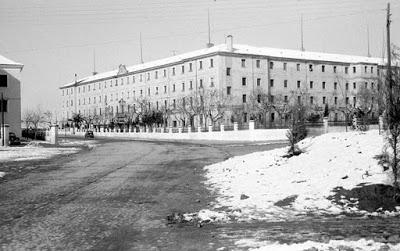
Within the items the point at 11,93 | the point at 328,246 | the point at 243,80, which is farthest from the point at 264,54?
the point at 328,246

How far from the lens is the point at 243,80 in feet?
227

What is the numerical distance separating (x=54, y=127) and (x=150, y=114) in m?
32.9

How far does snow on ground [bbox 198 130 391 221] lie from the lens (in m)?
8.52

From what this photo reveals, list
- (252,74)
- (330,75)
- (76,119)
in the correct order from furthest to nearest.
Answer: (76,119)
(330,75)
(252,74)

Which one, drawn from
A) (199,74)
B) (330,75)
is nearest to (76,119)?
(199,74)

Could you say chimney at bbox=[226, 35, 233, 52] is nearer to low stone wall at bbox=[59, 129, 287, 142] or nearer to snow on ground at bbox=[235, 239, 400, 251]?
low stone wall at bbox=[59, 129, 287, 142]

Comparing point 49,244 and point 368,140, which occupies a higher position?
point 368,140

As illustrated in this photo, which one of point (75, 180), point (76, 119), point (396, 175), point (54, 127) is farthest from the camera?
point (76, 119)

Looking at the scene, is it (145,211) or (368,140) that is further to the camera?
(368,140)

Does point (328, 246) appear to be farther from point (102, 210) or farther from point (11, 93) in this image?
point (11, 93)

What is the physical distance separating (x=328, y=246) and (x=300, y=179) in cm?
526

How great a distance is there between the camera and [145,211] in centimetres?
877

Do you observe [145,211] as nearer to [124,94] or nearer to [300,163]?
[300,163]

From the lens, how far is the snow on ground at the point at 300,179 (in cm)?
852
